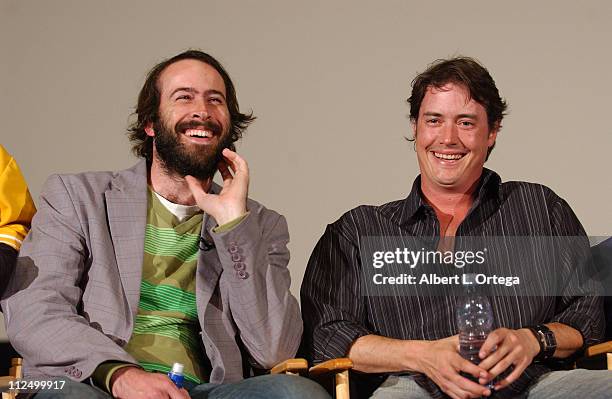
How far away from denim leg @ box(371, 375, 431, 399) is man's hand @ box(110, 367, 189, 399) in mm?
649

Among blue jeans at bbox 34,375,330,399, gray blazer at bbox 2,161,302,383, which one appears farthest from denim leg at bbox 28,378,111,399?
gray blazer at bbox 2,161,302,383

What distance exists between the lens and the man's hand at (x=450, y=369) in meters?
2.71

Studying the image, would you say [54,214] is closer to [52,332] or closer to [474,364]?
[52,332]

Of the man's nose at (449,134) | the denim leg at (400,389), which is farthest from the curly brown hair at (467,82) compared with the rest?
the denim leg at (400,389)

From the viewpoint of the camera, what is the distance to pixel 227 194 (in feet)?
9.72

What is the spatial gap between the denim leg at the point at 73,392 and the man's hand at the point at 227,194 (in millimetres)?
A: 636

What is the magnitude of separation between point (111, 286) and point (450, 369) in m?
1.02

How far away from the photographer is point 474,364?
2746 mm

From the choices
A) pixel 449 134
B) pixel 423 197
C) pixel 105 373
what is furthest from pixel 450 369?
pixel 105 373

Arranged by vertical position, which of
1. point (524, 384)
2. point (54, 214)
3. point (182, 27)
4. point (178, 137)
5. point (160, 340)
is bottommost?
point (524, 384)

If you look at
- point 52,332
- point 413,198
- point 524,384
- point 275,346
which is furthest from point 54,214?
point 524,384

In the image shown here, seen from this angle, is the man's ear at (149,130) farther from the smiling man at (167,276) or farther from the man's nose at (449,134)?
the man's nose at (449,134)

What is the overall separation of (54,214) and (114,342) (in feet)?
1.48

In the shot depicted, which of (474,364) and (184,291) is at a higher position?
(184,291)
